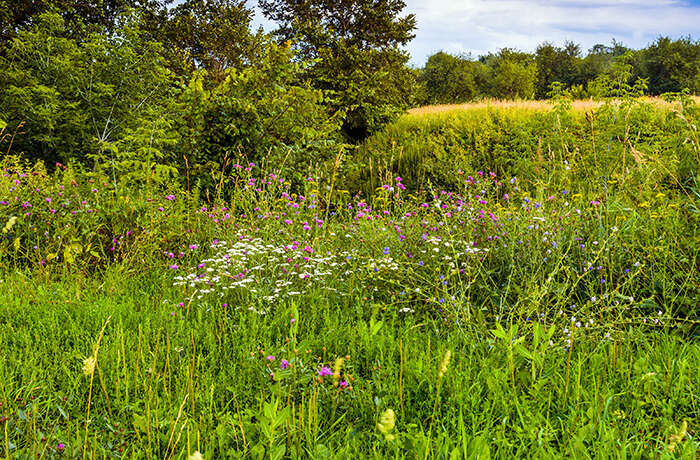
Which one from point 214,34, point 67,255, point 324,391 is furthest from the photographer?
point 214,34

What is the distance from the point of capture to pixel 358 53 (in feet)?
48.2

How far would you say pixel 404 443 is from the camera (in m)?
1.71

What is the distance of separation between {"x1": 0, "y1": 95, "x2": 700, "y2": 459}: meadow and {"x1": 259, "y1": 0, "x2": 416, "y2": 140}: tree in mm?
9901

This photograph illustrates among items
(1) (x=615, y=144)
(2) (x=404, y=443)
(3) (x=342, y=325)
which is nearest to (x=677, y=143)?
(1) (x=615, y=144)

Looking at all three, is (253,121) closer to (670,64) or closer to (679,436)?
(679,436)

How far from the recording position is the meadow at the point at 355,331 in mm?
1739

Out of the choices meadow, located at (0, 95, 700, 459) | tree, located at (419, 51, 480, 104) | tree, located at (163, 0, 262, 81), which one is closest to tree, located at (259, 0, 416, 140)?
tree, located at (163, 0, 262, 81)

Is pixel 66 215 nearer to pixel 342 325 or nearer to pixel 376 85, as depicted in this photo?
pixel 342 325

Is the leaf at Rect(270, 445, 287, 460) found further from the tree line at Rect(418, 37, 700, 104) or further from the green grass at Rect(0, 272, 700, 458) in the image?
the tree line at Rect(418, 37, 700, 104)

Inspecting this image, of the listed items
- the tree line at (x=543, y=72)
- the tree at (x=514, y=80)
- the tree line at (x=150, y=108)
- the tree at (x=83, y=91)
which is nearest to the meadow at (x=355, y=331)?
the tree line at (x=150, y=108)

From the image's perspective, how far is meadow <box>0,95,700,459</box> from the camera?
5.71ft

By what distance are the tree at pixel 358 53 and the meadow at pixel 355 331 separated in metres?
9.90

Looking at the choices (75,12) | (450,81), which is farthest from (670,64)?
(75,12)

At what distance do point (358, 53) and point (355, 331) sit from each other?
13.4m
